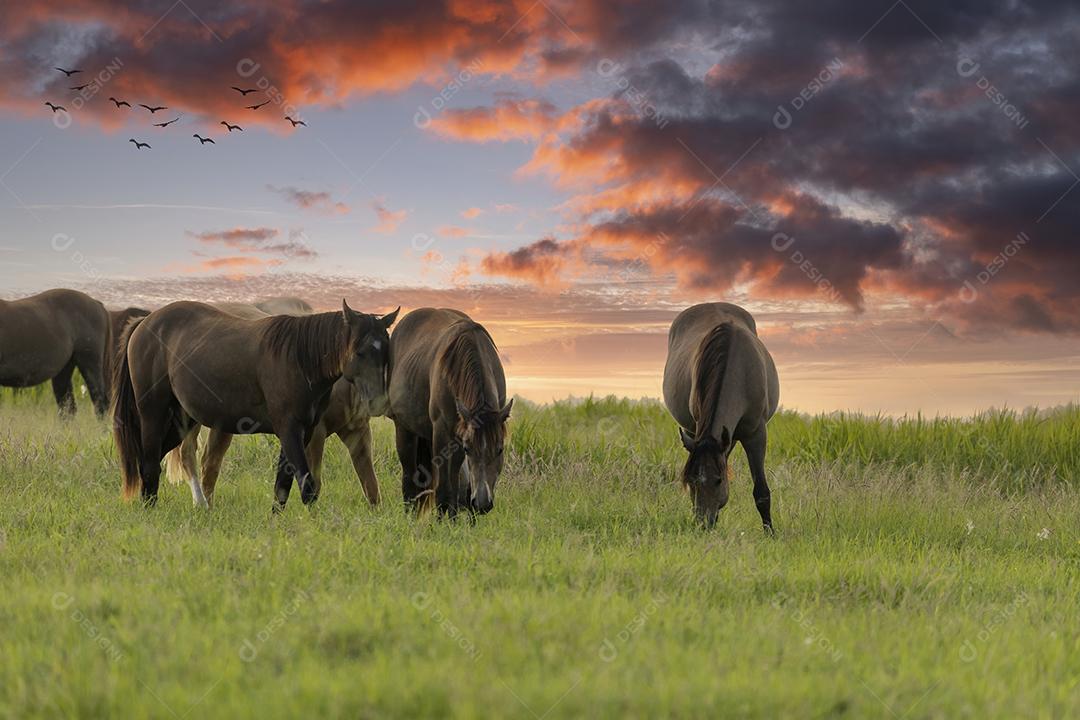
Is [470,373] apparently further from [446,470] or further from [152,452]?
[152,452]

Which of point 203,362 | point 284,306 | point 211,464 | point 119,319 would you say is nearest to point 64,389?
point 119,319

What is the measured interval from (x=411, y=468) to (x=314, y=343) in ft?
5.91

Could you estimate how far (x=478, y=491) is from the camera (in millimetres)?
7453

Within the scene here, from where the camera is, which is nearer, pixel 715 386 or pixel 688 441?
pixel 688 441

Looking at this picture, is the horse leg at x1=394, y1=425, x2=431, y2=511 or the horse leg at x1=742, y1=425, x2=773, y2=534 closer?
the horse leg at x1=742, y1=425, x2=773, y2=534

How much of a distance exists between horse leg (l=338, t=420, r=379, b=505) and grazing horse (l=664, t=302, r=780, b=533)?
Answer: 11.0 feet

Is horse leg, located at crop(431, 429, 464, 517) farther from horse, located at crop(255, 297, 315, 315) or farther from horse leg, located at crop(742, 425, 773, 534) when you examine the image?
horse, located at crop(255, 297, 315, 315)

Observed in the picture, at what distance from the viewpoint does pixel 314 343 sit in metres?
8.82

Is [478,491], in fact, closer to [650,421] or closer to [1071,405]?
[650,421]

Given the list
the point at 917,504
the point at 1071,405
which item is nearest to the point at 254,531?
the point at 917,504

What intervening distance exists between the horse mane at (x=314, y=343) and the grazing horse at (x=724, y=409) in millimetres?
3402

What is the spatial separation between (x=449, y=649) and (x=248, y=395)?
5.24 metres

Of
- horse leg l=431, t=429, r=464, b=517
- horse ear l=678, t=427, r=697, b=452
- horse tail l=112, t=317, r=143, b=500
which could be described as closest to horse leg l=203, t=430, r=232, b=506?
horse tail l=112, t=317, r=143, b=500

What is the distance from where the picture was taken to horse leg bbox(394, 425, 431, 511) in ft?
31.7
